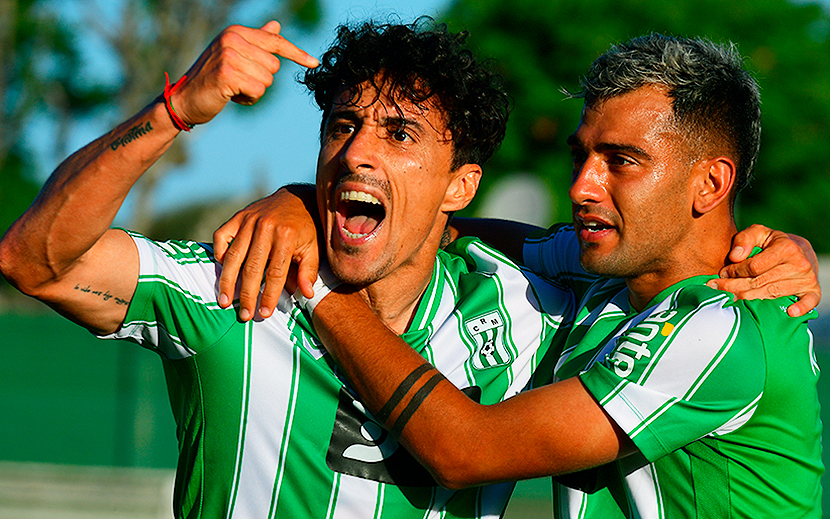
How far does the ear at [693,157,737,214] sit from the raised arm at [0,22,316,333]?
4.46 ft

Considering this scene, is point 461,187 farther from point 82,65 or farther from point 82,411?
point 82,65

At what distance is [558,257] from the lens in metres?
3.39

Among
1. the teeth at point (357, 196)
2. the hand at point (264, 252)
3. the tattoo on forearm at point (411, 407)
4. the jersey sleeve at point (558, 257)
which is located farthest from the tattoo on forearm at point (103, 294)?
the jersey sleeve at point (558, 257)

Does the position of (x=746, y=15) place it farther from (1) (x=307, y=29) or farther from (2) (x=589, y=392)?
(2) (x=589, y=392)

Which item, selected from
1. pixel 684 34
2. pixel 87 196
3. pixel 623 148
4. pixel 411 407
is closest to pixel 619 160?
pixel 623 148

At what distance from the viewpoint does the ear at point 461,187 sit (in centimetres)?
332

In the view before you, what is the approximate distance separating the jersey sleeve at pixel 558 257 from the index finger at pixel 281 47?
4.54 feet

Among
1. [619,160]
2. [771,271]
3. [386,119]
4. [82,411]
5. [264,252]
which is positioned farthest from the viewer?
[82,411]

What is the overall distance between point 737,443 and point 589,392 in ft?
1.61

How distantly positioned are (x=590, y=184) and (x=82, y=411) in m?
11.1

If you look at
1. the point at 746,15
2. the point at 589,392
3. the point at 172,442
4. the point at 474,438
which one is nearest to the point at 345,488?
the point at 474,438

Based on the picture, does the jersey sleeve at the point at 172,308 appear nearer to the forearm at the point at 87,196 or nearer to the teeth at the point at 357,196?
the forearm at the point at 87,196

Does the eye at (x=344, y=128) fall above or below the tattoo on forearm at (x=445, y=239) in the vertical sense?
above

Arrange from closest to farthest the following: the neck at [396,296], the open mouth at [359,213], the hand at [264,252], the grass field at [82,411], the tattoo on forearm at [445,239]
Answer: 1. the hand at [264,252]
2. the open mouth at [359,213]
3. the neck at [396,296]
4. the tattoo on forearm at [445,239]
5. the grass field at [82,411]
